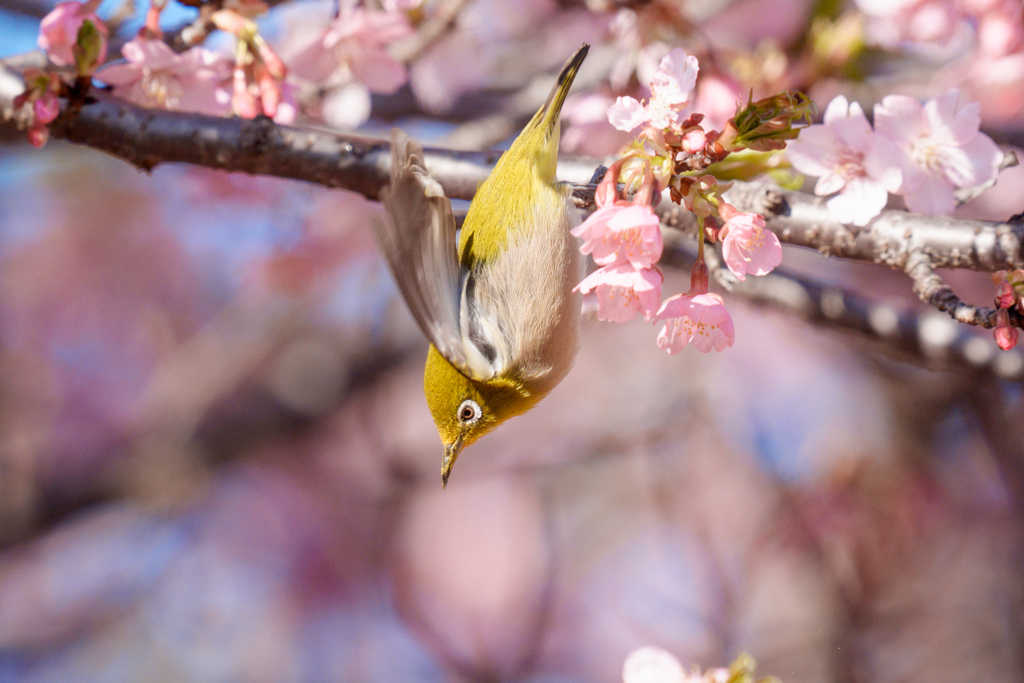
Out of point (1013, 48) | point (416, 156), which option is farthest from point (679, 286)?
point (416, 156)

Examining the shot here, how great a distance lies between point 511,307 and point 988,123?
6.63 feet

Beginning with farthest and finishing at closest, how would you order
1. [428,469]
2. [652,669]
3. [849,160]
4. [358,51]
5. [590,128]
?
[428,469], [590,128], [358,51], [652,669], [849,160]

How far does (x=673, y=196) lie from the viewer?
1.02 meters

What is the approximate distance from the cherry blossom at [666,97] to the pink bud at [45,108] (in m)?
1.28

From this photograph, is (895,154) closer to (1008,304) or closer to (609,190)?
(1008,304)

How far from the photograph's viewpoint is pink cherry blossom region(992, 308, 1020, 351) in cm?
102

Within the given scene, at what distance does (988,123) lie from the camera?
2332mm

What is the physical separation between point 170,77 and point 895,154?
1697 millimetres

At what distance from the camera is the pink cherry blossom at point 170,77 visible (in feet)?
4.96

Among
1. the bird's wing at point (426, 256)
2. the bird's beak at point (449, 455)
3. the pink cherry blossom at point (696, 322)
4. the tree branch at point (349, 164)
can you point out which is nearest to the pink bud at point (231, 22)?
the tree branch at point (349, 164)

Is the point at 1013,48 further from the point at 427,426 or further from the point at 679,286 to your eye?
the point at 427,426

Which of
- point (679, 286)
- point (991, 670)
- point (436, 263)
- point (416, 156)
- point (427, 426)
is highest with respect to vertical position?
point (416, 156)

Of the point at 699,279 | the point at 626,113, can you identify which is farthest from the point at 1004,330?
the point at 626,113

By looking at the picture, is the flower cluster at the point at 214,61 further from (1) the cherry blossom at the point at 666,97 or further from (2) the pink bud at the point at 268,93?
(1) the cherry blossom at the point at 666,97
